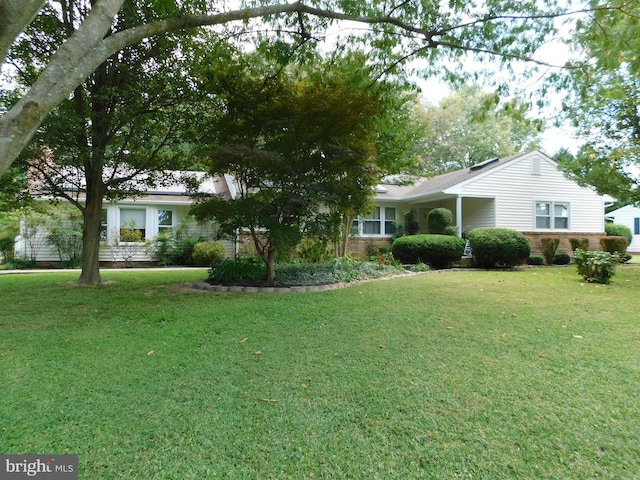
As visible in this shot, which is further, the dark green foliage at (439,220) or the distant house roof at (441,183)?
the distant house roof at (441,183)

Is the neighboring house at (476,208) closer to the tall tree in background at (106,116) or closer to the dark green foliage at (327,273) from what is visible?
the dark green foliage at (327,273)

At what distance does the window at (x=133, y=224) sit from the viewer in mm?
13281

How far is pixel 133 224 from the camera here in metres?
13.4

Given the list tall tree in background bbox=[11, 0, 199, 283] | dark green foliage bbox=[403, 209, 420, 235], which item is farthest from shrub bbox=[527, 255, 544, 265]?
tall tree in background bbox=[11, 0, 199, 283]

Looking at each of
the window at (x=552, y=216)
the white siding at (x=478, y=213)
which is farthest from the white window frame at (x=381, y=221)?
the window at (x=552, y=216)

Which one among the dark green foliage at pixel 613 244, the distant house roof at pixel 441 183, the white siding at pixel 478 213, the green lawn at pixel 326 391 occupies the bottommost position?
the green lawn at pixel 326 391

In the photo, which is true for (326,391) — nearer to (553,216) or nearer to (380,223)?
(380,223)

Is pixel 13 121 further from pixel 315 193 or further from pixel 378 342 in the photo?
pixel 315 193

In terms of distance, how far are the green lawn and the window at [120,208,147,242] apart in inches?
346

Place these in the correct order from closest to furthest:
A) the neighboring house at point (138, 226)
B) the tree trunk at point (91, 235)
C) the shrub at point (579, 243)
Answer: the tree trunk at point (91, 235) → the neighboring house at point (138, 226) → the shrub at point (579, 243)

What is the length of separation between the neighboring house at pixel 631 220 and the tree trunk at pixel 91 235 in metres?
30.4

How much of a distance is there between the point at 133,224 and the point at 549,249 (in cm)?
1634

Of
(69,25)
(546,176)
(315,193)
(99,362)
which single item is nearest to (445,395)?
(99,362)

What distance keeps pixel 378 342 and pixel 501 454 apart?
1.87 m
